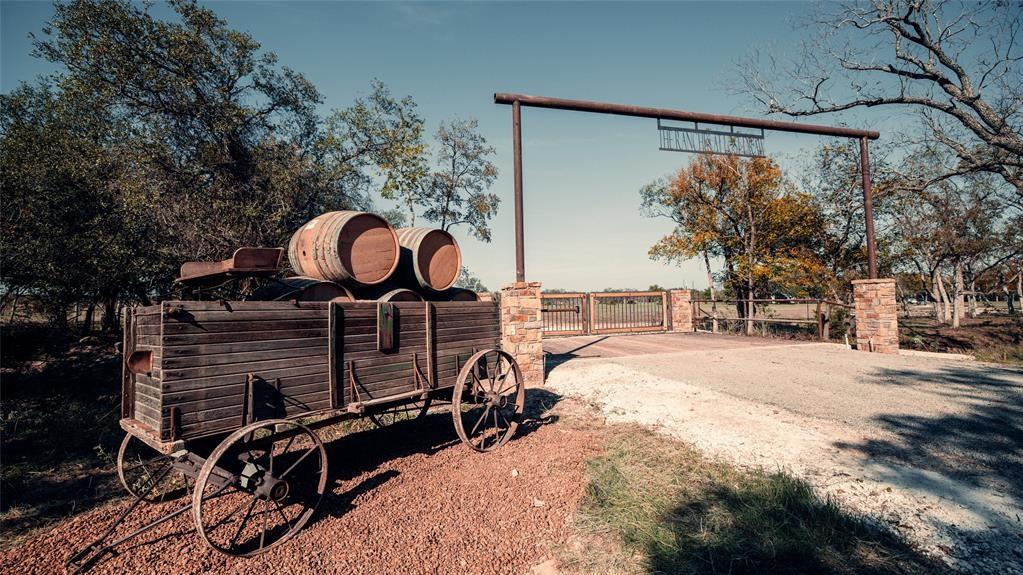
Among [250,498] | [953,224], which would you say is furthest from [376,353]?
[953,224]

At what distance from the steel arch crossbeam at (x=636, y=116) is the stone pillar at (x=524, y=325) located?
0.92 ft

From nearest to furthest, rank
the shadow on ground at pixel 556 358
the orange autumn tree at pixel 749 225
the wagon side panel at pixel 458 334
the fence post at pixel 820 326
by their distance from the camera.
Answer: the wagon side panel at pixel 458 334 → the shadow on ground at pixel 556 358 → the fence post at pixel 820 326 → the orange autumn tree at pixel 749 225

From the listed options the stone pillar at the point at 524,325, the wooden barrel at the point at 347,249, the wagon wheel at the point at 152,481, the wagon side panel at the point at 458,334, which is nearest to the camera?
the wagon wheel at the point at 152,481

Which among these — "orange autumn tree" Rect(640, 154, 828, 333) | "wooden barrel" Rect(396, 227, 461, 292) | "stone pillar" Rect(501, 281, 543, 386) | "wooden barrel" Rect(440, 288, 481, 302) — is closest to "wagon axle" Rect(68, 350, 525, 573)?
"wooden barrel" Rect(440, 288, 481, 302)

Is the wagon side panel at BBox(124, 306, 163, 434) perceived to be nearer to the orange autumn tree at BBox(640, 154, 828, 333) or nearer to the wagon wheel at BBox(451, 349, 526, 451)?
the wagon wheel at BBox(451, 349, 526, 451)

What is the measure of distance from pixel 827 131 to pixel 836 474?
10.1 m

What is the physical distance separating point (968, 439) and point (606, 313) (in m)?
11.7

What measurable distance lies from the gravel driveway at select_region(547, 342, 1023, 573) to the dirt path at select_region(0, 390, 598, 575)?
1906 millimetres

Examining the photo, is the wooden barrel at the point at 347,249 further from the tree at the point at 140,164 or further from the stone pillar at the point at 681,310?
the stone pillar at the point at 681,310

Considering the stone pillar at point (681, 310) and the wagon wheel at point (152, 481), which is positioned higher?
the stone pillar at point (681, 310)

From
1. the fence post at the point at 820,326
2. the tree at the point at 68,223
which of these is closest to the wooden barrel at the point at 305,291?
the tree at the point at 68,223

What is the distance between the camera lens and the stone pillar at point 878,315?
32.2ft

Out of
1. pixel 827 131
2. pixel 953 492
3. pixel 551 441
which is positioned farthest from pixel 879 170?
pixel 551 441

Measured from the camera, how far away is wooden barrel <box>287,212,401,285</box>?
3.96 m
